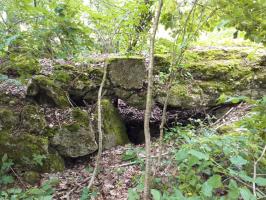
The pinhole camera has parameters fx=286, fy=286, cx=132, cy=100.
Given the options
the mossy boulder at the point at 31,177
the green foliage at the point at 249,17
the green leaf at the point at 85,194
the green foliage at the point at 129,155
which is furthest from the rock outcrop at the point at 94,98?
the green foliage at the point at 249,17

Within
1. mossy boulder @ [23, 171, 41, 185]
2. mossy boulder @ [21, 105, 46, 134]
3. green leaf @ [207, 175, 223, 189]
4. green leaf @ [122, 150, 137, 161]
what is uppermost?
green leaf @ [207, 175, 223, 189]

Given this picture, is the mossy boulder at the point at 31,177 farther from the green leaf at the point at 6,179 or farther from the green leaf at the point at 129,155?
the green leaf at the point at 129,155

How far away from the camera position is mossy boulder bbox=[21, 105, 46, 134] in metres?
4.33

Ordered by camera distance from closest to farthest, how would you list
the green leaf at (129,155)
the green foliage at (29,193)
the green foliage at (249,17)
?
the green foliage at (249,17)
the green foliage at (29,193)
the green leaf at (129,155)

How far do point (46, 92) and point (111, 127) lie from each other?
1.25 metres

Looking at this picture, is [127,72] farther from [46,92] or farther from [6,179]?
[6,179]

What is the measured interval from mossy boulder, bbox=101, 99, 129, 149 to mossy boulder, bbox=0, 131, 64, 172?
0.93 m

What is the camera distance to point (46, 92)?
4.80 metres

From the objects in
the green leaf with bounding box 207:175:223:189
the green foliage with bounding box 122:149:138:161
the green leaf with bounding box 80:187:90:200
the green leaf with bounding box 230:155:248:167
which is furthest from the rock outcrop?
the green leaf with bounding box 207:175:223:189

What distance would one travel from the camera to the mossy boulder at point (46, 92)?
473cm

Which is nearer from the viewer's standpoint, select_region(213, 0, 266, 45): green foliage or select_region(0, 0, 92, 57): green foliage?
select_region(213, 0, 266, 45): green foliage

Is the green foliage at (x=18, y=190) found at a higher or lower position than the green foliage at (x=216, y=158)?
lower

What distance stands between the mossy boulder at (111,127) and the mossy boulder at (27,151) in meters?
0.93

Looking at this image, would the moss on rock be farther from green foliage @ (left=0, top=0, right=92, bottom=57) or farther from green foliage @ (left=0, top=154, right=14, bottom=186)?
green foliage @ (left=0, top=0, right=92, bottom=57)
